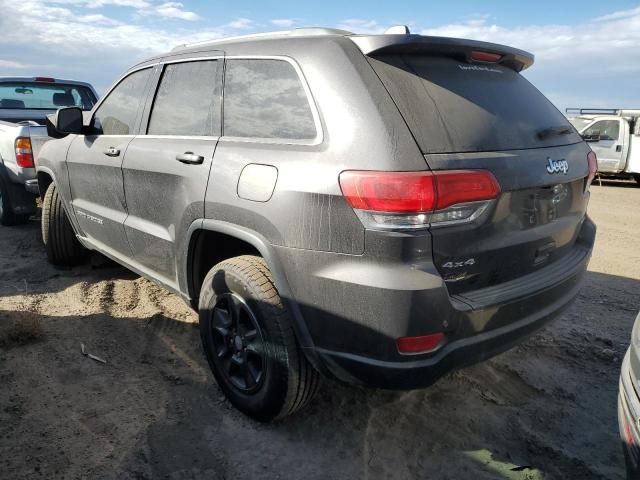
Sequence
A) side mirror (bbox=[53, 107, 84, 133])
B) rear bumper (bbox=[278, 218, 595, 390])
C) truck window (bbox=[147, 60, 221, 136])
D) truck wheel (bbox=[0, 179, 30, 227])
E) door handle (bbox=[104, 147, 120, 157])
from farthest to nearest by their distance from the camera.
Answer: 1. truck wheel (bbox=[0, 179, 30, 227])
2. side mirror (bbox=[53, 107, 84, 133])
3. door handle (bbox=[104, 147, 120, 157])
4. truck window (bbox=[147, 60, 221, 136])
5. rear bumper (bbox=[278, 218, 595, 390])

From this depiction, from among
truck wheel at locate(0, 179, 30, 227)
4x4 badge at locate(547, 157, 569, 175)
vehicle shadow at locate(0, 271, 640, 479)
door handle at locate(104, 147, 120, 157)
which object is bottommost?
vehicle shadow at locate(0, 271, 640, 479)

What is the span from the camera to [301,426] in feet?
8.90

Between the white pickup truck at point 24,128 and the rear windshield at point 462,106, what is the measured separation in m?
4.46

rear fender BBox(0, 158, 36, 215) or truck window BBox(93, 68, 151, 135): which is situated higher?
truck window BBox(93, 68, 151, 135)

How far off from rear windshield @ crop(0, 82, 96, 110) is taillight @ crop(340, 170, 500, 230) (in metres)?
6.79

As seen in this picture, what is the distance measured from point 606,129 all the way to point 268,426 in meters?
13.3

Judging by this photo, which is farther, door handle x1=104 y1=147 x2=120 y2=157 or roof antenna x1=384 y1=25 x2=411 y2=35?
door handle x1=104 y1=147 x2=120 y2=157

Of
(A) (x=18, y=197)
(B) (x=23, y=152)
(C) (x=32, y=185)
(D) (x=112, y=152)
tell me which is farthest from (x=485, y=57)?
(A) (x=18, y=197)

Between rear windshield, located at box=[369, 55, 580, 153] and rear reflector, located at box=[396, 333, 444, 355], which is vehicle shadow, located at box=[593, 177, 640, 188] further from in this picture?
rear reflector, located at box=[396, 333, 444, 355]

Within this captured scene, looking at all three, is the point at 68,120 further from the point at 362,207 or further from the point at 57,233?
the point at 362,207

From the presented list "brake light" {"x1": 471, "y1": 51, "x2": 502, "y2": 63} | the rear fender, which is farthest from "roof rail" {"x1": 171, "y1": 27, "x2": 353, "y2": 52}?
the rear fender

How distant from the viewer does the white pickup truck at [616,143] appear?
12.4 metres

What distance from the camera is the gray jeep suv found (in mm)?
2027

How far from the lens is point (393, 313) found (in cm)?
201
